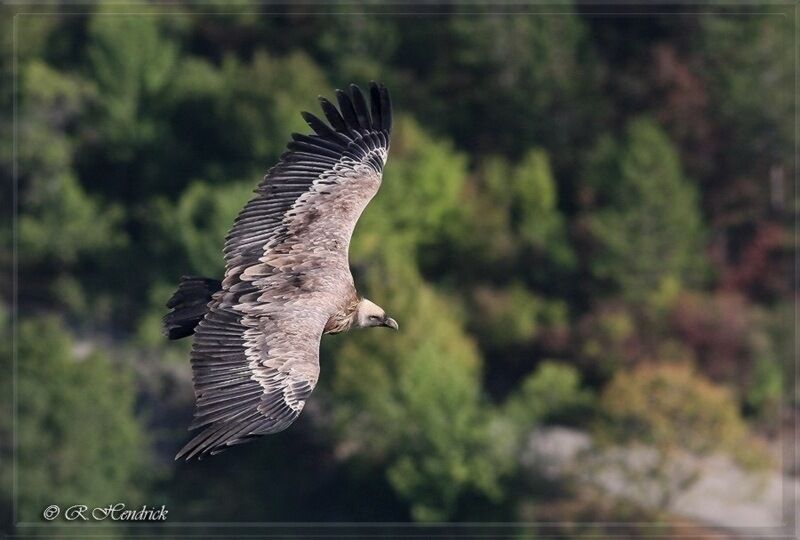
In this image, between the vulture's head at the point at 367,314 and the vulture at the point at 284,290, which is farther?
the vulture's head at the point at 367,314

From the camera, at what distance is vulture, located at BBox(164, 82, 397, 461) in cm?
1565

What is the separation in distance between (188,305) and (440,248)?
60.3 m

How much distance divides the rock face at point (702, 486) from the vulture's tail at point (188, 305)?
36.1 m

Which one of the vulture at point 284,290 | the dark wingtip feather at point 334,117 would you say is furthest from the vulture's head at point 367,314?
the dark wingtip feather at point 334,117

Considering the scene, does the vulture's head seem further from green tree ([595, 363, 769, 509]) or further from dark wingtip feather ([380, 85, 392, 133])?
green tree ([595, 363, 769, 509])

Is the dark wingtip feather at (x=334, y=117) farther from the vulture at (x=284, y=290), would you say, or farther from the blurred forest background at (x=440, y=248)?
the blurred forest background at (x=440, y=248)

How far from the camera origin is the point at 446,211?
77.4 meters

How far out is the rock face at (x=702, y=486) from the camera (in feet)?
174

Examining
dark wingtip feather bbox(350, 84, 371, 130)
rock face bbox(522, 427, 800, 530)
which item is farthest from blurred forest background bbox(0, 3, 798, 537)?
dark wingtip feather bbox(350, 84, 371, 130)

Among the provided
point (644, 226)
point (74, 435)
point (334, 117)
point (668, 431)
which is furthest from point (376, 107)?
point (644, 226)

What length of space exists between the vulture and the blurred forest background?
117 ft

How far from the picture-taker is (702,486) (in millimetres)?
53906

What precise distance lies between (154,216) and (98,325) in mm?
5497

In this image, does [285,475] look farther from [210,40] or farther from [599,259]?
[210,40]
